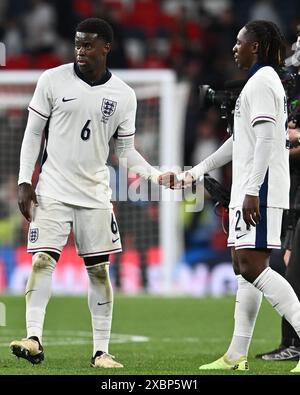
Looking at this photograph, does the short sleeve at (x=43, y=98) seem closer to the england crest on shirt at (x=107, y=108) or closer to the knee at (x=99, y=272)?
the england crest on shirt at (x=107, y=108)

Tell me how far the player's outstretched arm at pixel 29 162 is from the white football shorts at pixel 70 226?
0.09 metres

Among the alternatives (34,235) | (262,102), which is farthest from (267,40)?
(34,235)

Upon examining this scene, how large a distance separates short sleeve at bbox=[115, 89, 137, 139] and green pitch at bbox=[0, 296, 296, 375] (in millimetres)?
1482

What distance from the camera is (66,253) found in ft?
50.0

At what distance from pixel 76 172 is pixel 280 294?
4.96ft

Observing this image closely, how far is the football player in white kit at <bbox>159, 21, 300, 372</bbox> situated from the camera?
665 cm

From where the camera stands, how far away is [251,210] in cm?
660

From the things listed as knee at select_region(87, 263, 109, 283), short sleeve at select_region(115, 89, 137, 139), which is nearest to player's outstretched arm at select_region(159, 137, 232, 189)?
short sleeve at select_region(115, 89, 137, 139)

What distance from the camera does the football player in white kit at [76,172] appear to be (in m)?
7.24

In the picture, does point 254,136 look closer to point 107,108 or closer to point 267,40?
point 267,40

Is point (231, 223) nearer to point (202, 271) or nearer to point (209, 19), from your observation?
point (202, 271)

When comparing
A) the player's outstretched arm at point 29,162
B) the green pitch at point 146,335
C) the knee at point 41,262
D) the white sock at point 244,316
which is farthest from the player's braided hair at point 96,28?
the green pitch at point 146,335

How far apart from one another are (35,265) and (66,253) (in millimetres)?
8023
